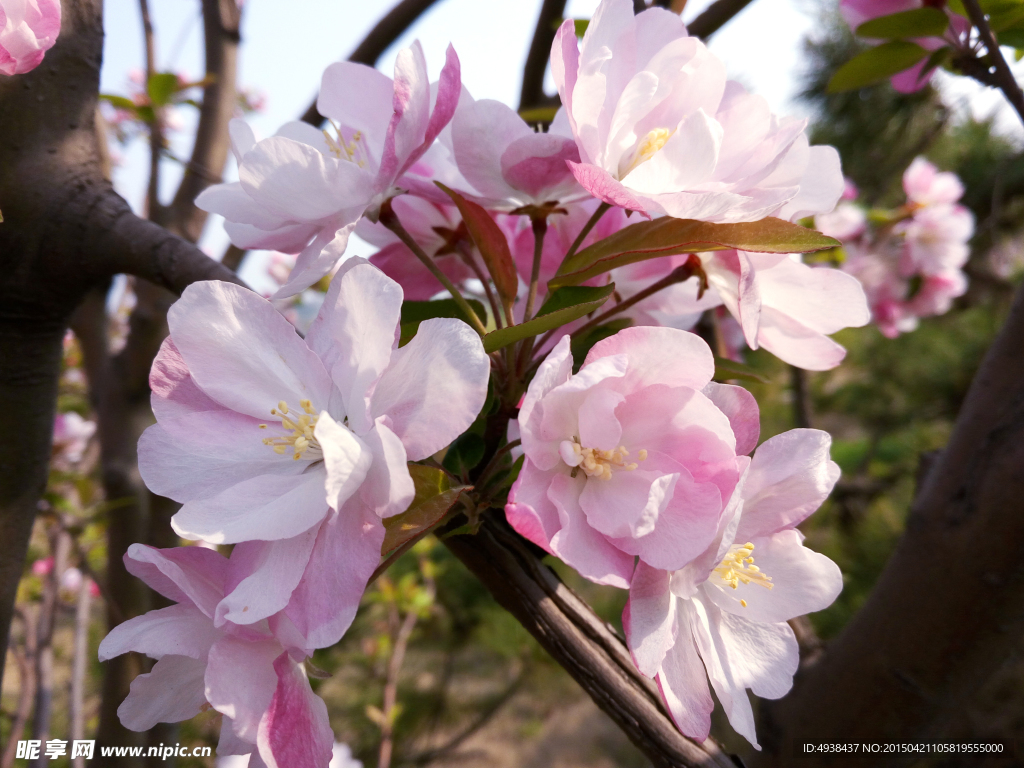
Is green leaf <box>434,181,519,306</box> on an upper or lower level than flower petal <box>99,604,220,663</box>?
upper

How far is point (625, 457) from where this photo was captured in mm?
356

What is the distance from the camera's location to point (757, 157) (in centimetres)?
39

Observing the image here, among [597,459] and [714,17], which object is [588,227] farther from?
[714,17]

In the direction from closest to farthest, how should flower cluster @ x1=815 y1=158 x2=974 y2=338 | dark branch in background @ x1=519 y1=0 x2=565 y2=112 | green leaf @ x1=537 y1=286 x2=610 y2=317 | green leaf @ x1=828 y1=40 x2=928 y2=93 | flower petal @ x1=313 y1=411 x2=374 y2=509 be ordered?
flower petal @ x1=313 y1=411 x2=374 y2=509 → green leaf @ x1=537 y1=286 x2=610 y2=317 → green leaf @ x1=828 y1=40 x2=928 y2=93 → dark branch in background @ x1=519 y1=0 x2=565 y2=112 → flower cluster @ x1=815 y1=158 x2=974 y2=338

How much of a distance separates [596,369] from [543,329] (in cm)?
5

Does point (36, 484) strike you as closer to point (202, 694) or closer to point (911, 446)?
point (202, 694)

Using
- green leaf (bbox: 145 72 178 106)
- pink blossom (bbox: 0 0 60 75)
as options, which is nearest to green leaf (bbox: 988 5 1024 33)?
pink blossom (bbox: 0 0 60 75)

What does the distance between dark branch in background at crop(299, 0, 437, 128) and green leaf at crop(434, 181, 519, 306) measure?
723 millimetres

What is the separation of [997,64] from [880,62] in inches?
4.6

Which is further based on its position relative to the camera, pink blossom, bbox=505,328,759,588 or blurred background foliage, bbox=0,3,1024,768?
blurred background foliage, bbox=0,3,1024,768

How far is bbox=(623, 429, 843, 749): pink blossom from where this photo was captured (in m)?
0.33

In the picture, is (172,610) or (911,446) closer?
(172,610)

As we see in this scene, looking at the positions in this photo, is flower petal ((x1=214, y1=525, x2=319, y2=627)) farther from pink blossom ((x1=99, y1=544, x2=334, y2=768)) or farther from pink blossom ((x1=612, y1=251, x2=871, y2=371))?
pink blossom ((x1=612, y1=251, x2=871, y2=371))

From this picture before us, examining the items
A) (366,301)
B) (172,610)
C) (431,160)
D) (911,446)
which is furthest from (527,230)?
(911,446)
